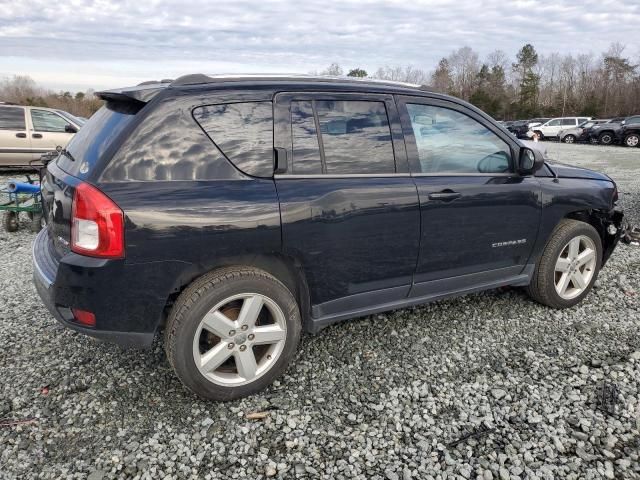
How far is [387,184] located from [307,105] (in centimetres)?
69

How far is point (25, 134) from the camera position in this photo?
11016mm

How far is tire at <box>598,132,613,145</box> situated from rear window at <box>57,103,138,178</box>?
3091cm

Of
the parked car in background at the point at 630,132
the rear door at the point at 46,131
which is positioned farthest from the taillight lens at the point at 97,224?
the parked car in background at the point at 630,132

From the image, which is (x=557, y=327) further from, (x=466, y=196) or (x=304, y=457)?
(x=304, y=457)

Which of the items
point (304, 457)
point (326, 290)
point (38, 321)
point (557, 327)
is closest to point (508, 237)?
point (557, 327)

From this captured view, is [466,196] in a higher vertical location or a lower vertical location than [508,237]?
higher

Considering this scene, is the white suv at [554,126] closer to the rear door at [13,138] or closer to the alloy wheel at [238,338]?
the rear door at [13,138]

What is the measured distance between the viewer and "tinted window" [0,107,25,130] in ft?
35.8

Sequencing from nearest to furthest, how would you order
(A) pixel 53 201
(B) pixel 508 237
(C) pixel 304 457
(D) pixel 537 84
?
(C) pixel 304 457 → (A) pixel 53 201 → (B) pixel 508 237 → (D) pixel 537 84

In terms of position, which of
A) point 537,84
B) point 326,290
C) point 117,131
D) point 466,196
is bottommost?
point 326,290

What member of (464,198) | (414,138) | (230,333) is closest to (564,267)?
(464,198)

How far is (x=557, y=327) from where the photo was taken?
369cm

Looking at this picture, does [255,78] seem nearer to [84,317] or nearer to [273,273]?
[273,273]

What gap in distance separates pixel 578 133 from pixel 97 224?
34173 millimetres
